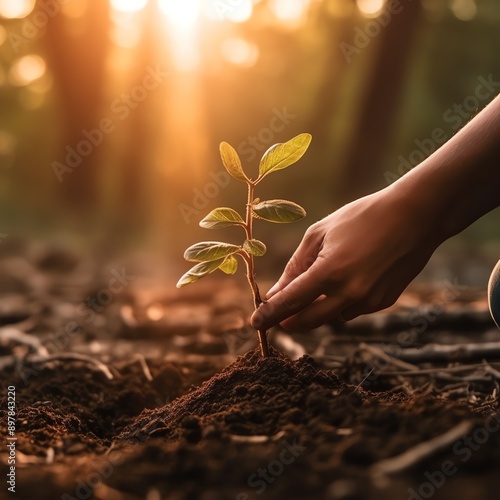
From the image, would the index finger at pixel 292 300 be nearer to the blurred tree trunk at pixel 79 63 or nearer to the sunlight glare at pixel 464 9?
the blurred tree trunk at pixel 79 63

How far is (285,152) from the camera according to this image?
1.87 meters

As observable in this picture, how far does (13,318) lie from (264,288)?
87.3 inches

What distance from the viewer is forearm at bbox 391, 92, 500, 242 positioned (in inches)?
70.4

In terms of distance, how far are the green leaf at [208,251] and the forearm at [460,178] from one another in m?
0.58

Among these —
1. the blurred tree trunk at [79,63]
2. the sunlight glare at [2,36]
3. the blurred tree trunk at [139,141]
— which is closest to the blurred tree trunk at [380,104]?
the blurred tree trunk at [139,141]

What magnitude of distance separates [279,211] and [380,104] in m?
8.65

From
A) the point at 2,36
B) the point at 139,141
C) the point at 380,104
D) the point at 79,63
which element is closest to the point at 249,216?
the point at 380,104

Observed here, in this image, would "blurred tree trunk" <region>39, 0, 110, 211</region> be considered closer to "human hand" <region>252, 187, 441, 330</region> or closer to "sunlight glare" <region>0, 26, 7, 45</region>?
"sunlight glare" <region>0, 26, 7, 45</region>

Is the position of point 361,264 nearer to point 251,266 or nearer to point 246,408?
point 251,266

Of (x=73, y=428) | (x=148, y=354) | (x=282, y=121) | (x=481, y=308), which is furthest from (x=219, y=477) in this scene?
(x=282, y=121)

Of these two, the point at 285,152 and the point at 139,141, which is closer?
the point at 285,152

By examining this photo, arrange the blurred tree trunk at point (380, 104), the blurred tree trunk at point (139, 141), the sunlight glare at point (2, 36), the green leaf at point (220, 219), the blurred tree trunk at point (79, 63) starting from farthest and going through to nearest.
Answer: the sunlight glare at point (2, 36) < the blurred tree trunk at point (139, 141) < the blurred tree trunk at point (79, 63) < the blurred tree trunk at point (380, 104) < the green leaf at point (220, 219)

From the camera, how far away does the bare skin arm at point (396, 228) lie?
1.82m

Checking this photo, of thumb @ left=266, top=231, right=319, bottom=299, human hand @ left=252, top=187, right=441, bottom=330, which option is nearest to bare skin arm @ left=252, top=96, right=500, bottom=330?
human hand @ left=252, top=187, right=441, bottom=330
